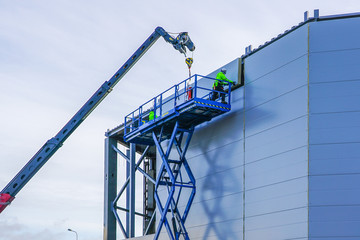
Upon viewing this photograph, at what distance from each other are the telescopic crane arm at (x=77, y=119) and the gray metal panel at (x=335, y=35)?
586 inches

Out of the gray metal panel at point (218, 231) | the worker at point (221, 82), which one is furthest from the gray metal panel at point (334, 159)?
the worker at point (221, 82)

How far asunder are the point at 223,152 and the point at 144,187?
798 inches

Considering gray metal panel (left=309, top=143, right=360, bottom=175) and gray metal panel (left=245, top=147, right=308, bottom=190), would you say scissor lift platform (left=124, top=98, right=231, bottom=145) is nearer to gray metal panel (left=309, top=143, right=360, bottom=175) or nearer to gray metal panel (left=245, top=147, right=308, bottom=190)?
gray metal panel (left=245, top=147, right=308, bottom=190)

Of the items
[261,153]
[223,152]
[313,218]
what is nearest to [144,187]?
[223,152]

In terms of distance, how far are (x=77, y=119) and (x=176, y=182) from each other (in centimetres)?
1221

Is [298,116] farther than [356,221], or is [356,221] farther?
[298,116]

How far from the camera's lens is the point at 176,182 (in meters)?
35.0

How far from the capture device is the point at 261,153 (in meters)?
29.1

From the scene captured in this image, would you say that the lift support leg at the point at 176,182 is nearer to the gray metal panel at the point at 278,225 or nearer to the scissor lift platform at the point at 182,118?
the scissor lift platform at the point at 182,118

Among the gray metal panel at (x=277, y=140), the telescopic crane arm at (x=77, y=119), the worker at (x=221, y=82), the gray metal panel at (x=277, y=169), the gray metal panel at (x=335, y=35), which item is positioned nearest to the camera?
the gray metal panel at (x=277, y=169)

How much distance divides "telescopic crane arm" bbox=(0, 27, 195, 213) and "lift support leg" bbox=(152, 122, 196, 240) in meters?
8.67

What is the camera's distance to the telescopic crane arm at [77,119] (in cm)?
4072

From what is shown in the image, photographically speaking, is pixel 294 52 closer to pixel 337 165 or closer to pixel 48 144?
pixel 337 165

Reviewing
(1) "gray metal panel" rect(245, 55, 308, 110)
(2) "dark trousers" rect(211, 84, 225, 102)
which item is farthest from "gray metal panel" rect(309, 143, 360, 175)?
(2) "dark trousers" rect(211, 84, 225, 102)
